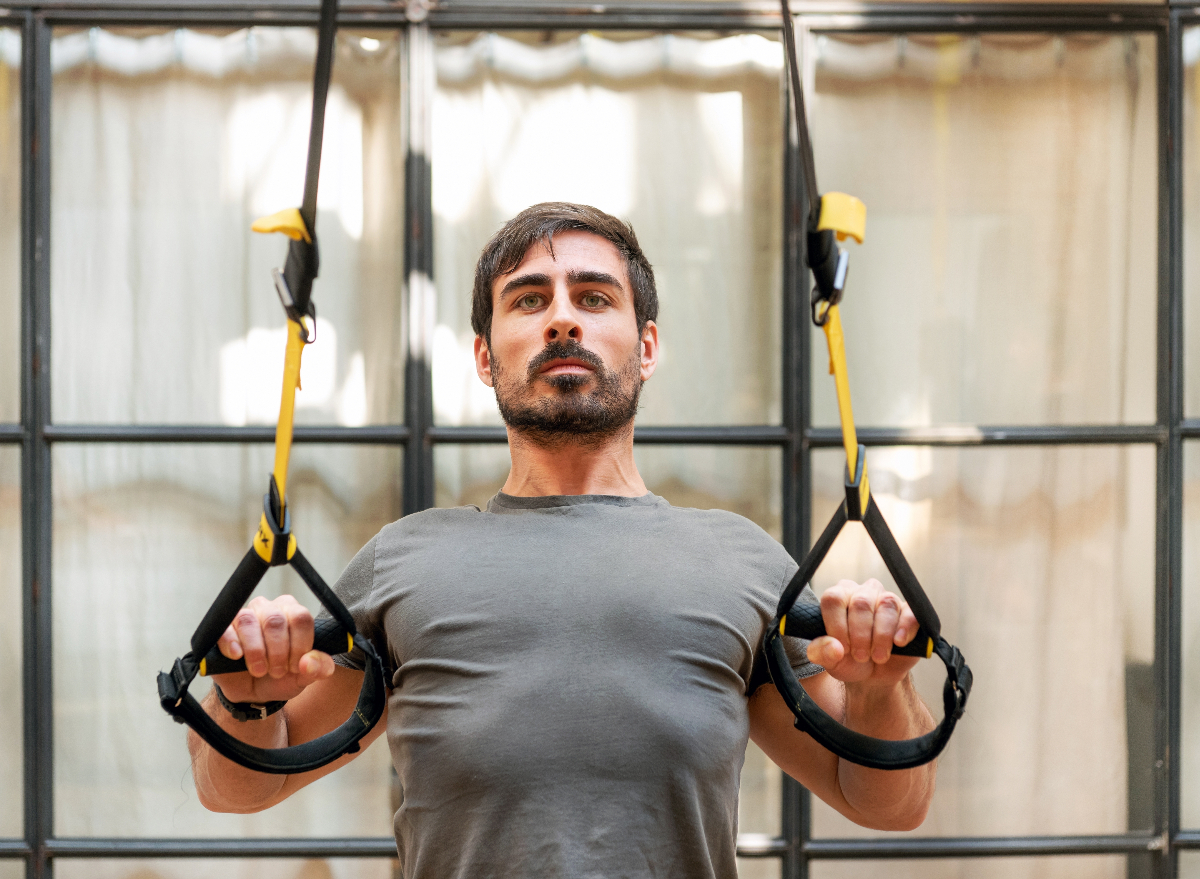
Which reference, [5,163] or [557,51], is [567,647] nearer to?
[557,51]

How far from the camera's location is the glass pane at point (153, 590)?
2664 millimetres

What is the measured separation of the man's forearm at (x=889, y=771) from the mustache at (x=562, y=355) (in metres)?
0.72

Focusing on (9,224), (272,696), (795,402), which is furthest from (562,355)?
(9,224)

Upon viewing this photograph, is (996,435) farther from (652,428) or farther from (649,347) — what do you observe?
(649,347)

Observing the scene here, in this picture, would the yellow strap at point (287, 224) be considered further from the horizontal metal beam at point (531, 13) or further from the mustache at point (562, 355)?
the horizontal metal beam at point (531, 13)

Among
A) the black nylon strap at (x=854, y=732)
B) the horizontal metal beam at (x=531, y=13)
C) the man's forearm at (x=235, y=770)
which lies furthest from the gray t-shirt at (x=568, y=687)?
the horizontal metal beam at (x=531, y=13)

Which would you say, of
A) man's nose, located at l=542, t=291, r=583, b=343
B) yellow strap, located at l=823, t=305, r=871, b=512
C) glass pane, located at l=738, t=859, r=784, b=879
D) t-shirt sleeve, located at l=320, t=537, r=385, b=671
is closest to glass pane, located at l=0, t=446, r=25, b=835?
t-shirt sleeve, located at l=320, t=537, r=385, b=671

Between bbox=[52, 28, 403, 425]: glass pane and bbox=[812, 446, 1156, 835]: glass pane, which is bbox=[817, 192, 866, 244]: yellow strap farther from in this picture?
bbox=[52, 28, 403, 425]: glass pane

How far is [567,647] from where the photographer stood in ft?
4.49

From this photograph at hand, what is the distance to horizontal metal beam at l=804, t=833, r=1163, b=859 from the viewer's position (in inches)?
105

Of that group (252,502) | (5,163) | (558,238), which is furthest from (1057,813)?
(5,163)

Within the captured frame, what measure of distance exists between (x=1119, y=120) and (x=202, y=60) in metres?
2.82

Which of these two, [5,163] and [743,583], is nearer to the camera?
[743,583]

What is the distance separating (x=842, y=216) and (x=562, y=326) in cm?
54
